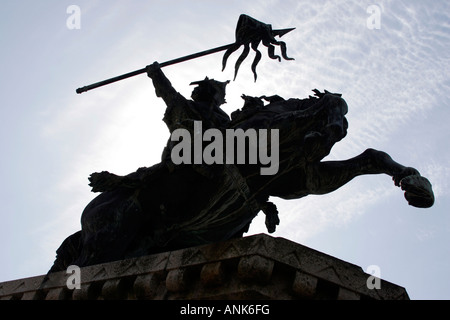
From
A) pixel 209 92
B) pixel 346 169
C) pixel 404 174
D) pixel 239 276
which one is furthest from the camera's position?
pixel 209 92

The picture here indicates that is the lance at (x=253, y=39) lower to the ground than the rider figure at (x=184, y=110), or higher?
higher

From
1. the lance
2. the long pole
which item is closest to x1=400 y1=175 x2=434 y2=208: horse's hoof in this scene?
the lance

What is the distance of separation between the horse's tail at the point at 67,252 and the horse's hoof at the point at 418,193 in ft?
12.9

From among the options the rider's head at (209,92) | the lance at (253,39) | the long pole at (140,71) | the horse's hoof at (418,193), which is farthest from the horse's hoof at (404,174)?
the long pole at (140,71)

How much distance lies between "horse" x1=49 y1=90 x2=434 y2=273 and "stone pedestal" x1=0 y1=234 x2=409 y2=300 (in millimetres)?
1313

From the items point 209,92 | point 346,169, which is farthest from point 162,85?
point 346,169

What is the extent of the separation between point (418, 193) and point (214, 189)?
2269 millimetres

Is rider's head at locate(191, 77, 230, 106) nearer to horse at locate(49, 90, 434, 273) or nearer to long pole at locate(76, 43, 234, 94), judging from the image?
long pole at locate(76, 43, 234, 94)

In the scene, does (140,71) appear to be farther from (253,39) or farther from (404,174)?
(404,174)

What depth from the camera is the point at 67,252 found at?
797 centimetres

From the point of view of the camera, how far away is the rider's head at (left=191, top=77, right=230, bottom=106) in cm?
877

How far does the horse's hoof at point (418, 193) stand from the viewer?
6.48 metres

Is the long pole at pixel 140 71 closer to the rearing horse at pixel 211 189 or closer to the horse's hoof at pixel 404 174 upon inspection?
the rearing horse at pixel 211 189

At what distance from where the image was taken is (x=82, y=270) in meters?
6.32
